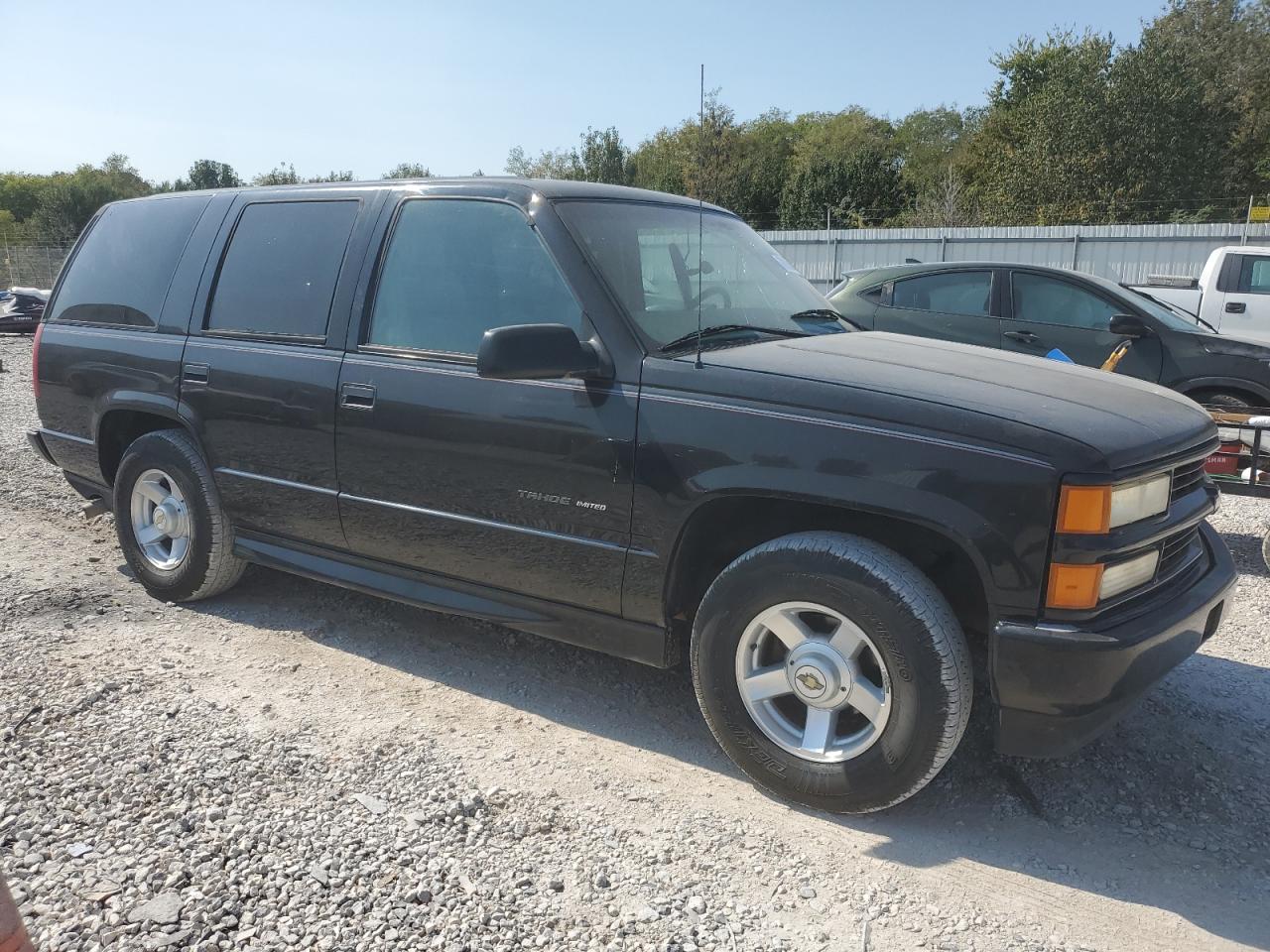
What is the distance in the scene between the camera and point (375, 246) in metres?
3.70

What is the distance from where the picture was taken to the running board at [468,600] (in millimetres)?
3164

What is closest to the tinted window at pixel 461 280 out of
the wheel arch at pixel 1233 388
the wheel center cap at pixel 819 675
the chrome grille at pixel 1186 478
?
the wheel center cap at pixel 819 675

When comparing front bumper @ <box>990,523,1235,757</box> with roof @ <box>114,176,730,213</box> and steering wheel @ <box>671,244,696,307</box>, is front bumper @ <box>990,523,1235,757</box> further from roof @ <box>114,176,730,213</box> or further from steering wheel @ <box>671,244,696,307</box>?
roof @ <box>114,176,730,213</box>

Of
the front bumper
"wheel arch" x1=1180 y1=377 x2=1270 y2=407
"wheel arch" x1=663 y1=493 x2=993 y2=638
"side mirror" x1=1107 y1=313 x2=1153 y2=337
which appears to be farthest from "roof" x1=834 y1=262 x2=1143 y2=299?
the front bumper

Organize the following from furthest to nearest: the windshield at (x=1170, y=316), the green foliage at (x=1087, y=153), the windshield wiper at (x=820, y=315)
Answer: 1. the green foliage at (x=1087, y=153)
2. the windshield at (x=1170, y=316)
3. the windshield wiper at (x=820, y=315)

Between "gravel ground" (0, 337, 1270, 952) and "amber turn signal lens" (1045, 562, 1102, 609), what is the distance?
0.79m

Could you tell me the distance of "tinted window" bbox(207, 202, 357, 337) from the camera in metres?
3.84

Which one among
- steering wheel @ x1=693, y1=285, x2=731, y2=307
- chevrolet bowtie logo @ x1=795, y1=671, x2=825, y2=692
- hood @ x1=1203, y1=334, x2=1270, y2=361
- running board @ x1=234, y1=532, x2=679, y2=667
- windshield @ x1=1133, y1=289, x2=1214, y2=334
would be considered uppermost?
steering wheel @ x1=693, y1=285, x2=731, y2=307

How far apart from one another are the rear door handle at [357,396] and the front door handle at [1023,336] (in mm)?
5959

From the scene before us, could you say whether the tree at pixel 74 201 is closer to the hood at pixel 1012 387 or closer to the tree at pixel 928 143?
the tree at pixel 928 143

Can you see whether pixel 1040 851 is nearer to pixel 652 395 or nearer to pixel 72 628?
pixel 652 395

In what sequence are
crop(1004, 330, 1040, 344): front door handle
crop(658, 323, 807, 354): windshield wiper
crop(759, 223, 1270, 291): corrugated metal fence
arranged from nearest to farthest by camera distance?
crop(658, 323, 807, 354): windshield wiper
crop(1004, 330, 1040, 344): front door handle
crop(759, 223, 1270, 291): corrugated metal fence

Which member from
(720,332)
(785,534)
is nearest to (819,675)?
(785,534)

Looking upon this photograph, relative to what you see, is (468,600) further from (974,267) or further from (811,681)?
(974,267)
